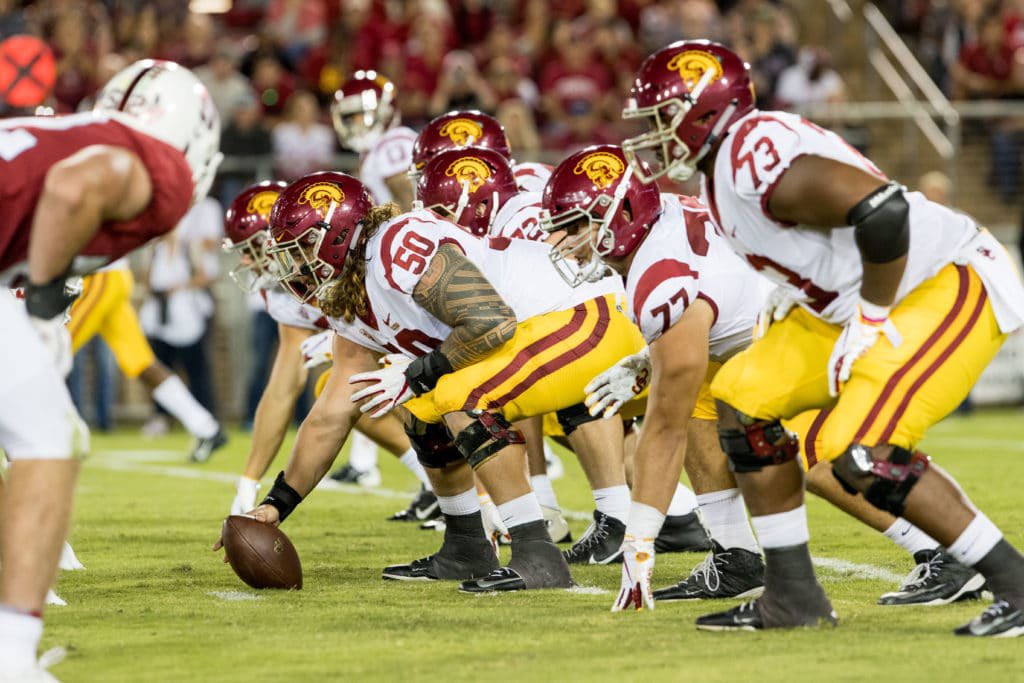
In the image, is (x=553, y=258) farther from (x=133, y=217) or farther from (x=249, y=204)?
(x=249, y=204)

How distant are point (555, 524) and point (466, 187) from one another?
1.45m

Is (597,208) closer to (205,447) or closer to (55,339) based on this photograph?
(55,339)

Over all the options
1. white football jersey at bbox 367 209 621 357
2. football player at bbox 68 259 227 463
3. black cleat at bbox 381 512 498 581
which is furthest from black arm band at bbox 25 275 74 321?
football player at bbox 68 259 227 463

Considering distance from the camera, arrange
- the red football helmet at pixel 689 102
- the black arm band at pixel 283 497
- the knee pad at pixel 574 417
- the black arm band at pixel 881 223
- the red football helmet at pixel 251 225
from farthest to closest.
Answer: the red football helmet at pixel 251 225 → the knee pad at pixel 574 417 → the black arm band at pixel 283 497 → the red football helmet at pixel 689 102 → the black arm band at pixel 881 223

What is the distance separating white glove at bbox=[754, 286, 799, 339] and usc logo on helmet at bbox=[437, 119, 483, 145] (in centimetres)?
274

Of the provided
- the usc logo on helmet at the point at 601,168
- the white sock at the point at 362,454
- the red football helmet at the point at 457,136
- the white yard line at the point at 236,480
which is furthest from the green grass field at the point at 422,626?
the white sock at the point at 362,454

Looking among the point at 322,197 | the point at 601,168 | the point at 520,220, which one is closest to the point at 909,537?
the point at 601,168

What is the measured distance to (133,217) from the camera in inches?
154

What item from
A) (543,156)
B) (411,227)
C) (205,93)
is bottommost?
(543,156)

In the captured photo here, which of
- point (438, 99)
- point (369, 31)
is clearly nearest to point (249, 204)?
point (438, 99)

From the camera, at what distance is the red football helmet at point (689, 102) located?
4.53 m

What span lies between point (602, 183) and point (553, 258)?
0.30 metres

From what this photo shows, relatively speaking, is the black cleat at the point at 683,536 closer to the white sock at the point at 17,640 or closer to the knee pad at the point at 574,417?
the knee pad at the point at 574,417

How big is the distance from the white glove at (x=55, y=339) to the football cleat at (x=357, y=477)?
17.4ft
